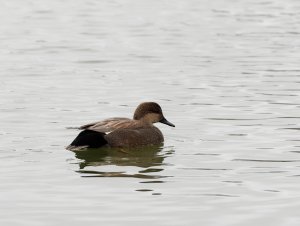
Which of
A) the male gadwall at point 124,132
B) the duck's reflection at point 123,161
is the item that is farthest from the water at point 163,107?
the male gadwall at point 124,132

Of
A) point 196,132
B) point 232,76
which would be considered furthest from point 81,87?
point 196,132

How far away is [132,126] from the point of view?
1464cm

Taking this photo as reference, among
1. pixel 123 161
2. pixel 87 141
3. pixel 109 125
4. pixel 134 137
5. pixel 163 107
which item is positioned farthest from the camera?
pixel 163 107

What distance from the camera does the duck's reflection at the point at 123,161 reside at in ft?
41.4

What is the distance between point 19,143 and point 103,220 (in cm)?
405

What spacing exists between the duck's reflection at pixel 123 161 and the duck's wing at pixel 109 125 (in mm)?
275

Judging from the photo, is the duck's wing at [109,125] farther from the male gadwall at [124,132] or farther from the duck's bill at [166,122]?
the duck's bill at [166,122]

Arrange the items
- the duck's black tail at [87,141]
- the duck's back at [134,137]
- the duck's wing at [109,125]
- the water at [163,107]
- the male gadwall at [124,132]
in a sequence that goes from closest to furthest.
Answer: the water at [163,107]
the duck's black tail at [87,141]
the male gadwall at [124,132]
the duck's wing at [109,125]
the duck's back at [134,137]

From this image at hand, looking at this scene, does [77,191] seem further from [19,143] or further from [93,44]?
[93,44]

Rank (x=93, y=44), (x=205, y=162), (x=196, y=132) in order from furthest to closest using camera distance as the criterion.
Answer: (x=93, y=44) < (x=196, y=132) < (x=205, y=162)

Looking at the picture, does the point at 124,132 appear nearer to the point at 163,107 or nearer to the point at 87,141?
the point at 87,141

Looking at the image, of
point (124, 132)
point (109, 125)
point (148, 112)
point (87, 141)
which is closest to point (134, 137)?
point (124, 132)

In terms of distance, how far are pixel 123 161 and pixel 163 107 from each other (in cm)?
380

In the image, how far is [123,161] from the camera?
44.3 ft
